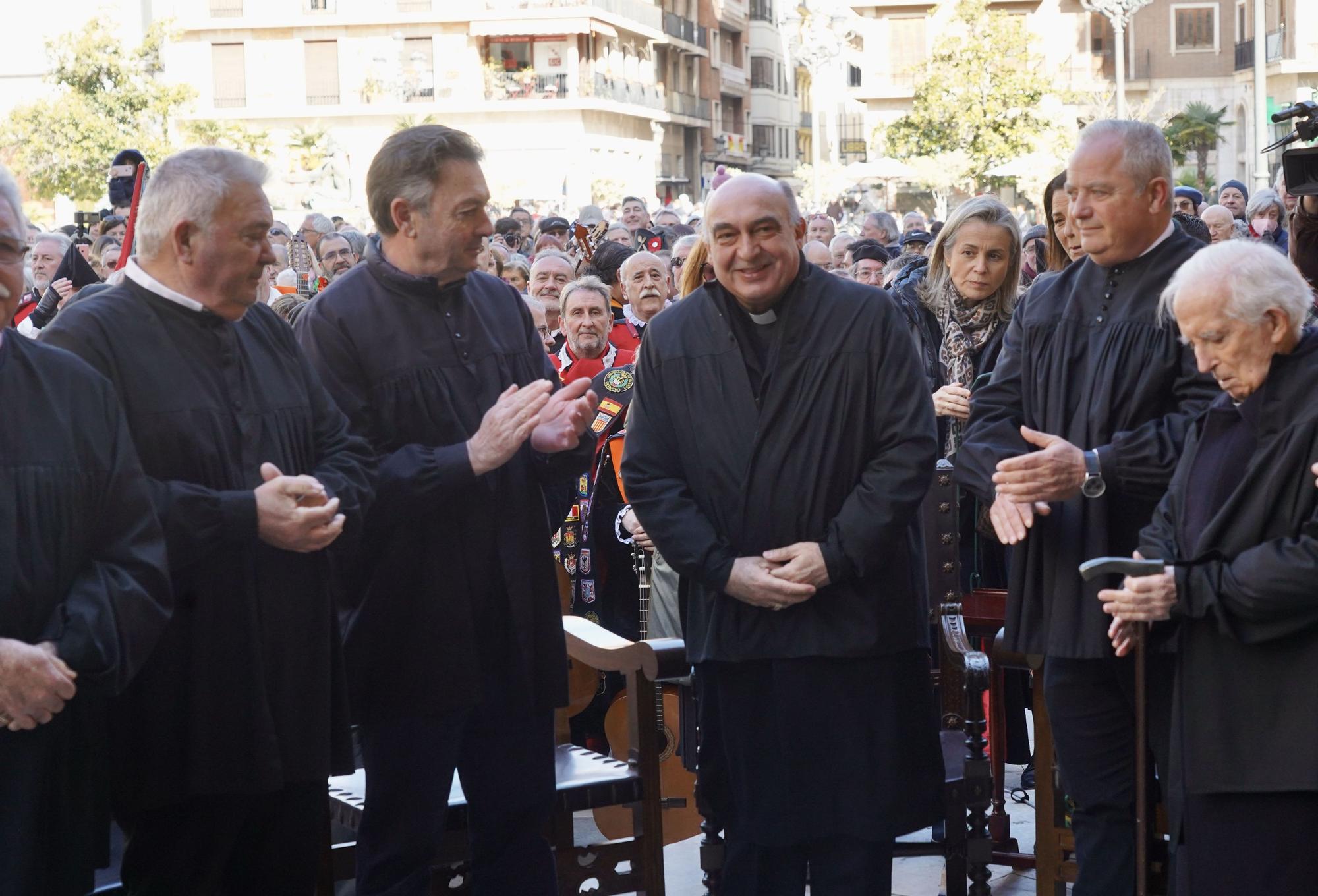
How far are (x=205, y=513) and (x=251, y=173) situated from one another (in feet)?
2.47

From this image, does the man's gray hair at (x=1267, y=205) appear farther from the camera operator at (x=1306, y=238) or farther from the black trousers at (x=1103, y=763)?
the black trousers at (x=1103, y=763)

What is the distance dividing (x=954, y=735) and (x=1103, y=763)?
100 centimetres

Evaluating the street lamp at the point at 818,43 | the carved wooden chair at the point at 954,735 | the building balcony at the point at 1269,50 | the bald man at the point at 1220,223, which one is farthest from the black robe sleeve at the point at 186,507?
the building balcony at the point at 1269,50

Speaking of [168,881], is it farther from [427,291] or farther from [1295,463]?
[1295,463]

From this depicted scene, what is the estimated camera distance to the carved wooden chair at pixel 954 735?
4348mm

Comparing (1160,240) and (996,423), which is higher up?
(1160,240)

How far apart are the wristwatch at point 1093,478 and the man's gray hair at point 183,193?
198cm

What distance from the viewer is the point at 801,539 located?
3.77 metres

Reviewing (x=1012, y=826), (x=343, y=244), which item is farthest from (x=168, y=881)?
(x=343, y=244)

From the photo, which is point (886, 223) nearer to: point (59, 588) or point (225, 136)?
point (59, 588)

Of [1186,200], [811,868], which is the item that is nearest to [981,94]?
[1186,200]

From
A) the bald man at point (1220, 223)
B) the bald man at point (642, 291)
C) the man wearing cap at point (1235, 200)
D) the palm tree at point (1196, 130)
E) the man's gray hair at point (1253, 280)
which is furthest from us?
the palm tree at point (1196, 130)

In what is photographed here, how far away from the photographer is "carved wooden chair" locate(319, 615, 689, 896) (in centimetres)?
433

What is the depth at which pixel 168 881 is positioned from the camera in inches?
127
